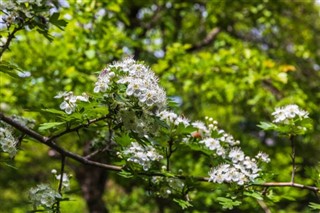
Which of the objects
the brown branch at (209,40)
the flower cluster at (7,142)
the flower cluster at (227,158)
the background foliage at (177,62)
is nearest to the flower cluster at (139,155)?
the flower cluster at (227,158)

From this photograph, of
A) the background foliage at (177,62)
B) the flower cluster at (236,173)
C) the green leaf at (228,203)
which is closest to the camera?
the green leaf at (228,203)

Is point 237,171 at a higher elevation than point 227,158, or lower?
lower

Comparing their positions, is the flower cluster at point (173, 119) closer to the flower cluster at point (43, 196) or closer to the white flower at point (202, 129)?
the white flower at point (202, 129)

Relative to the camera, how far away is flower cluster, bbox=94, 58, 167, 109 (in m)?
1.87

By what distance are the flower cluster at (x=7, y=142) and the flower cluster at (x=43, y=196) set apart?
21cm

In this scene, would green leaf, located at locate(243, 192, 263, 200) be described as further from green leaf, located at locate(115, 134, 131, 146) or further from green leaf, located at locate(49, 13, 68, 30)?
green leaf, located at locate(49, 13, 68, 30)

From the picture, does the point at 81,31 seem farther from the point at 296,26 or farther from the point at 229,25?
the point at 296,26

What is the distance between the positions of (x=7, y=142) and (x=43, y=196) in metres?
0.31

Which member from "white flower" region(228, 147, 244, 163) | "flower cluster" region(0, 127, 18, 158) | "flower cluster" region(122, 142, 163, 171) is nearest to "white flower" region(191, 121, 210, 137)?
"white flower" region(228, 147, 244, 163)

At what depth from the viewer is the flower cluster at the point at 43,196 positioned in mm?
2365

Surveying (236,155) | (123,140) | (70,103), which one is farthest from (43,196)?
(236,155)

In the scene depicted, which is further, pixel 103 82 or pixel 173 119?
pixel 173 119

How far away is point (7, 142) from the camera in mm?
2307

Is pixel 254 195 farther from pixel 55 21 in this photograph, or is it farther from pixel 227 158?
pixel 55 21
